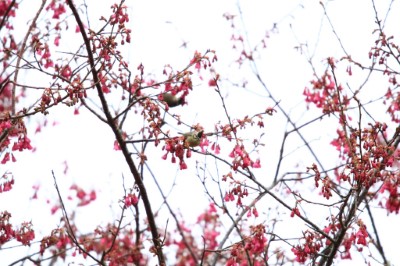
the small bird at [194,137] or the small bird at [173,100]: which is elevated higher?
the small bird at [173,100]

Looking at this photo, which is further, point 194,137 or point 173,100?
point 173,100

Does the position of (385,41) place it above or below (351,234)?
above

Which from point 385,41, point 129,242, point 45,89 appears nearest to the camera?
point 45,89

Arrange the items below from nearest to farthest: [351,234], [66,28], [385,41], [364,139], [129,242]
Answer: [364,139] < [351,234] < [385,41] < [66,28] < [129,242]

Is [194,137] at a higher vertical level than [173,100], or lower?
lower

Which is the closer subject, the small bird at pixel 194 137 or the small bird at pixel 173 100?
the small bird at pixel 194 137

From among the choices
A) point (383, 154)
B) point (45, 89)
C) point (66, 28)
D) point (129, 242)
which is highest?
point (66, 28)

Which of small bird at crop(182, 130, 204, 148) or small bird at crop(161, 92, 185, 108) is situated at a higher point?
small bird at crop(161, 92, 185, 108)

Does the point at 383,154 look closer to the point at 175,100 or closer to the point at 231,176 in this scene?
the point at 231,176

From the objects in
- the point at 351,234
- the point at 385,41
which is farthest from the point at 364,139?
the point at 385,41

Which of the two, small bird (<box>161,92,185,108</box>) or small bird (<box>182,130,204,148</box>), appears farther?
small bird (<box>161,92,185,108</box>)

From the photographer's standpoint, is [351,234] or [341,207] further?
[351,234]

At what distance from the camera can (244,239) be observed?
4.37 metres

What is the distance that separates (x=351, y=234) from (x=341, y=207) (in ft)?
1.81
